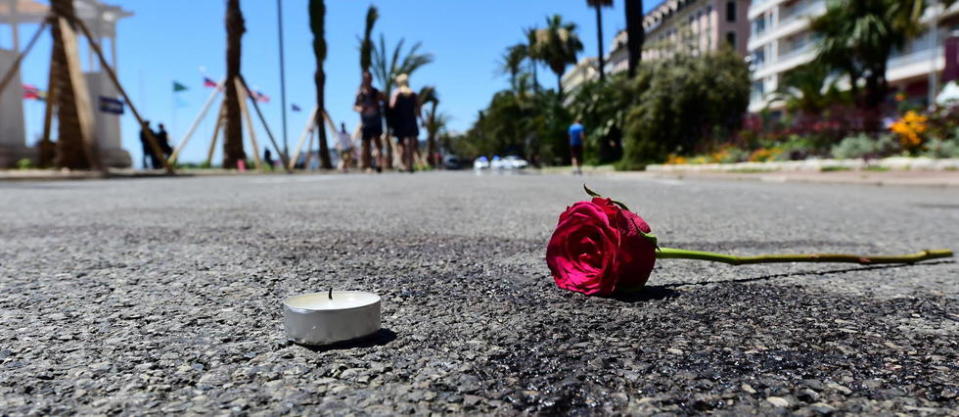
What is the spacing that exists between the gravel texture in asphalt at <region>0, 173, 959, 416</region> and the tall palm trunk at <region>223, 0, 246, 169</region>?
1538cm

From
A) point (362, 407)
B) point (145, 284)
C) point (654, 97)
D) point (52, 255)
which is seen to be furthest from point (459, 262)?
point (654, 97)

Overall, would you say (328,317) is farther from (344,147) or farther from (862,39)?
(862,39)

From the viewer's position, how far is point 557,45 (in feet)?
140

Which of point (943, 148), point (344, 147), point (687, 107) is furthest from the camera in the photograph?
point (344, 147)

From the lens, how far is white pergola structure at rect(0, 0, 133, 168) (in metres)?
16.4

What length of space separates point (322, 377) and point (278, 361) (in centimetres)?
11

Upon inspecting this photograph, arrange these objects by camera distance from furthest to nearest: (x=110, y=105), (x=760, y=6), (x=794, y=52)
Answer: (x=760, y=6) < (x=794, y=52) < (x=110, y=105)

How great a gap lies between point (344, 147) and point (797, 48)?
33.6 metres

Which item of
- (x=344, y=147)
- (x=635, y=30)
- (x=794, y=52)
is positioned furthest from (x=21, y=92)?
(x=794, y=52)

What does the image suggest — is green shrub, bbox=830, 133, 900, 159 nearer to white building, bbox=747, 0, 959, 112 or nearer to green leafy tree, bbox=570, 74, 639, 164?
green leafy tree, bbox=570, 74, 639, 164

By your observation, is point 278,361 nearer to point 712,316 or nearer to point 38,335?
point 38,335

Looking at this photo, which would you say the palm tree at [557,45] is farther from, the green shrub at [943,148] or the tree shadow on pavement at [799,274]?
the tree shadow on pavement at [799,274]

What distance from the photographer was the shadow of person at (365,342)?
1.09 m

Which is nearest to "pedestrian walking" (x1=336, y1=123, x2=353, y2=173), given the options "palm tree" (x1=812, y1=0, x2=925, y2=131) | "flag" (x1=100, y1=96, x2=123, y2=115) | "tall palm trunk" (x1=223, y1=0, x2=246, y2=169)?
"tall palm trunk" (x1=223, y1=0, x2=246, y2=169)
